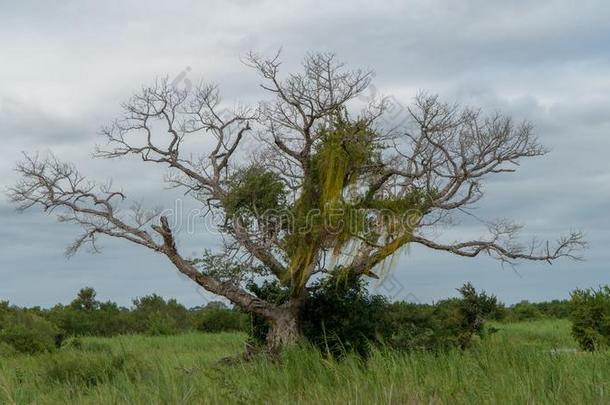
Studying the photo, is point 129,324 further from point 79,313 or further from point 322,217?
point 322,217

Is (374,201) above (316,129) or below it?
below

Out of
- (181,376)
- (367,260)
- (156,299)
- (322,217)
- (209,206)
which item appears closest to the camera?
(181,376)

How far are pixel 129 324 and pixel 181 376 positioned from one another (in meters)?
38.1

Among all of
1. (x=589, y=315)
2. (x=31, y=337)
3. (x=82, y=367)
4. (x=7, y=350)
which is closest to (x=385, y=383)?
(x=82, y=367)

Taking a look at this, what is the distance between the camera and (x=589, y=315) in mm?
25141

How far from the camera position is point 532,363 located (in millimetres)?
9555

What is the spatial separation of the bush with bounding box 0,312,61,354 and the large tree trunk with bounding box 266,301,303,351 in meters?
9.27

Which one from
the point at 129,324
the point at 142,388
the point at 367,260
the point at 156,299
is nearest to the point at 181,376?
the point at 142,388

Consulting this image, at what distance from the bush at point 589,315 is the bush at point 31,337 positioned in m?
16.9

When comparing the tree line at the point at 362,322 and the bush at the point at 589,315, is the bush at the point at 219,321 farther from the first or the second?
the bush at the point at 589,315

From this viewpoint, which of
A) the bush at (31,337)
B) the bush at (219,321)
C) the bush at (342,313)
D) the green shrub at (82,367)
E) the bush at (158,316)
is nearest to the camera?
the green shrub at (82,367)

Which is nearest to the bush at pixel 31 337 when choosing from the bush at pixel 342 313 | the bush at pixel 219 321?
the bush at pixel 342 313

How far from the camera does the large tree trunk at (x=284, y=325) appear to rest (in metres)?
21.4

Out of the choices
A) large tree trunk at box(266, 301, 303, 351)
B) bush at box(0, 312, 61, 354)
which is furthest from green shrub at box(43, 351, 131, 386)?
bush at box(0, 312, 61, 354)
